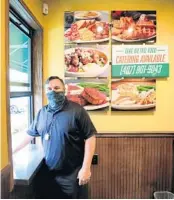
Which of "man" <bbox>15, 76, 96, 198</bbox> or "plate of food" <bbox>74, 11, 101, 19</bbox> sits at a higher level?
"plate of food" <bbox>74, 11, 101, 19</bbox>

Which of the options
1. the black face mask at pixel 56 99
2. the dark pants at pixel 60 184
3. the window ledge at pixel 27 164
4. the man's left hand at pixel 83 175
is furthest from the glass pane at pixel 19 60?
the man's left hand at pixel 83 175

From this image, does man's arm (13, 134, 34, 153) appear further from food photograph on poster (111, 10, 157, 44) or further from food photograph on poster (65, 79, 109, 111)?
food photograph on poster (111, 10, 157, 44)

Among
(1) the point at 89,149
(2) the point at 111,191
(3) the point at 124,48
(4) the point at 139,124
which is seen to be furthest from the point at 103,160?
(3) the point at 124,48

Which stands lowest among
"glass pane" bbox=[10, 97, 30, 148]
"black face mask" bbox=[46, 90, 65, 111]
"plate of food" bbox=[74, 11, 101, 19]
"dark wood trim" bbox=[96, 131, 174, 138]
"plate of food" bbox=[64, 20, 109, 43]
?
"dark wood trim" bbox=[96, 131, 174, 138]

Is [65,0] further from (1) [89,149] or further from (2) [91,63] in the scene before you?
(1) [89,149]

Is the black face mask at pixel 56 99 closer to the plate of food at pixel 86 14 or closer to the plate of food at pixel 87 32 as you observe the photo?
the plate of food at pixel 87 32

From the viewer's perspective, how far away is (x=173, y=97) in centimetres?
317

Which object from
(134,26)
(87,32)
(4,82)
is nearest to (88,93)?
(87,32)

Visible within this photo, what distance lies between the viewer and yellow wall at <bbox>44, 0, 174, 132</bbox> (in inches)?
123

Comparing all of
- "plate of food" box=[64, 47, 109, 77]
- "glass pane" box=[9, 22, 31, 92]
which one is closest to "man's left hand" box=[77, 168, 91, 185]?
"glass pane" box=[9, 22, 31, 92]

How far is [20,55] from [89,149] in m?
1.28

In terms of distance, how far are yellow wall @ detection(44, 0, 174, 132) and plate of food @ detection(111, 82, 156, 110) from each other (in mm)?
82

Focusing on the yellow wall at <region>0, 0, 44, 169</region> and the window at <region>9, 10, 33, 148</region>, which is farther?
the window at <region>9, 10, 33, 148</region>

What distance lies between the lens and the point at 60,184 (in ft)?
7.28
